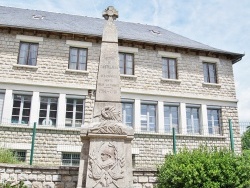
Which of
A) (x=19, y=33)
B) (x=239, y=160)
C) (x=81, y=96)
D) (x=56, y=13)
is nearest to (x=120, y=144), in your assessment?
(x=239, y=160)

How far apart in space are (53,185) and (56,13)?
1397 centimetres

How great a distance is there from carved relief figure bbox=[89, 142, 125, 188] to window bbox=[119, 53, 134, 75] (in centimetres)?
878

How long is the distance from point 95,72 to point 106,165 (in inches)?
338

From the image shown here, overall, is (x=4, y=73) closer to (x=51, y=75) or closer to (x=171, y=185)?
(x=51, y=75)

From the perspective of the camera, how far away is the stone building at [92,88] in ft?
40.0

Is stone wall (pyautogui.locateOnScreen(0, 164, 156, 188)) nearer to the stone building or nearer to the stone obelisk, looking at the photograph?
the stone obelisk

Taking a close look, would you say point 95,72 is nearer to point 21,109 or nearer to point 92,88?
point 92,88

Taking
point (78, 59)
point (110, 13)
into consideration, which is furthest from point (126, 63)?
point (110, 13)

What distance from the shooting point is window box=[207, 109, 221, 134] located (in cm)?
1421

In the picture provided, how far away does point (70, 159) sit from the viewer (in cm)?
1204

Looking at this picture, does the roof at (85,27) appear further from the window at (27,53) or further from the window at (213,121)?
the window at (213,121)

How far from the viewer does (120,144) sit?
18.7 ft

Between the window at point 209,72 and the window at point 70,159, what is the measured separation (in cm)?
857

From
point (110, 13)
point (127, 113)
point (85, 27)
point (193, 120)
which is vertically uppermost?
point (85, 27)
